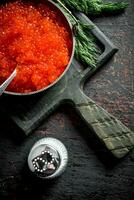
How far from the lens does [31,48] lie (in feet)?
6.79

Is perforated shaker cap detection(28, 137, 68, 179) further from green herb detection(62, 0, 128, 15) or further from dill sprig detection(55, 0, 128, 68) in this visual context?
green herb detection(62, 0, 128, 15)

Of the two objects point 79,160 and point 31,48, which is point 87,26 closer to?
point 31,48

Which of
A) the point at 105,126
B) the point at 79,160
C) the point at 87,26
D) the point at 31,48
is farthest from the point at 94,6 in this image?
the point at 79,160

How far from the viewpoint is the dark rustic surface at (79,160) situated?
7.08 feet

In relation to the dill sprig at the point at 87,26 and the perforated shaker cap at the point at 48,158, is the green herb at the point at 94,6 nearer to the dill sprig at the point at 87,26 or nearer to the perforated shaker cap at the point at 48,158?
the dill sprig at the point at 87,26

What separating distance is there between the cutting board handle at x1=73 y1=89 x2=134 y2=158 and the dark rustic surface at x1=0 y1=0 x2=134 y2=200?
0.05 m

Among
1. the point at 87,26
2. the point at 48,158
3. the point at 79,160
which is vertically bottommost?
the point at 79,160

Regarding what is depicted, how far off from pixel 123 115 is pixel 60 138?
0.33 metres

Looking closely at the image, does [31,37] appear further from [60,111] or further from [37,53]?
[60,111]

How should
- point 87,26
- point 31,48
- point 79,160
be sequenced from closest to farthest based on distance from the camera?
point 31,48 → point 79,160 → point 87,26

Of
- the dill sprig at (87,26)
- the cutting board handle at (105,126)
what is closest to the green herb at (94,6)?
the dill sprig at (87,26)

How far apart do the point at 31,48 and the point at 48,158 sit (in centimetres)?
50

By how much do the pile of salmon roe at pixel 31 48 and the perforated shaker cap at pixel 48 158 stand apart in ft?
0.88

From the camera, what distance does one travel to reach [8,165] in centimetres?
217
